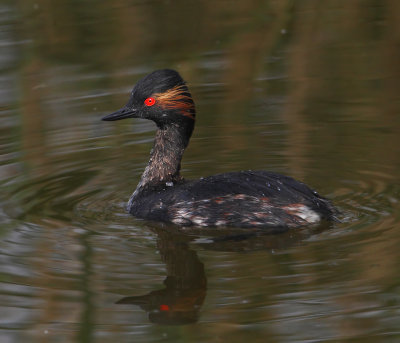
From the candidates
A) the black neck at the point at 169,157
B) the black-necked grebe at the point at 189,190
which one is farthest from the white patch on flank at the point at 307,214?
the black neck at the point at 169,157

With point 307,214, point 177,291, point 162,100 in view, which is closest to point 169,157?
point 162,100

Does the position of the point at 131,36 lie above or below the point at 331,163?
above

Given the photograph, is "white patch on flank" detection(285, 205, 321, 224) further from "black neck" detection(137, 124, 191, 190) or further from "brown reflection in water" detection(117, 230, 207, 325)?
"black neck" detection(137, 124, 191, 190)

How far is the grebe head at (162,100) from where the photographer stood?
7.41 m

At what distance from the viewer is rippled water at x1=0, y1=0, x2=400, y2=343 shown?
5336 millimetres

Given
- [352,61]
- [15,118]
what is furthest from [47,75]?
[352,61]

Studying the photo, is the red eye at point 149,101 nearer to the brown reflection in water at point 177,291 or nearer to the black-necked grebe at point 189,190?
the black-necked grebe at point 189,190

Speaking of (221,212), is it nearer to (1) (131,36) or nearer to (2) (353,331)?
(2) (353,331)

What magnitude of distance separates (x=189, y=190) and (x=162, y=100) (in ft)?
2.96

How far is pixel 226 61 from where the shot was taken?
1116 cm

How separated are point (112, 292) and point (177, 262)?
654 mm

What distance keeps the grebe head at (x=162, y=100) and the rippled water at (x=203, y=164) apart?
660 millimetres

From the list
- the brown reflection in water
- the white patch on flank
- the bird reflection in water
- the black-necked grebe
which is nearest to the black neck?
the black-necked grebe

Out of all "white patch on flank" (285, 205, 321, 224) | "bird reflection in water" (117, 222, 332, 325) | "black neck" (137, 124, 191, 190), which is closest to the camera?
"bird reflection in water" (117, 222, 332, 325)
